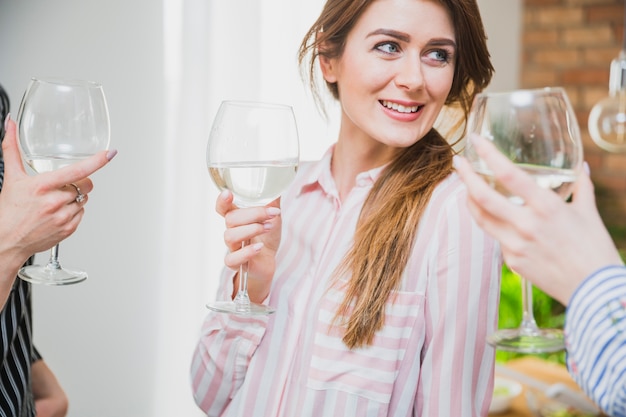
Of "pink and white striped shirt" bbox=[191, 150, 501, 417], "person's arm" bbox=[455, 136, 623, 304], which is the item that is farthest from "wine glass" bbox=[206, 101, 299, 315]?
"person's arm" bbox=[455, 136, 623, 304]

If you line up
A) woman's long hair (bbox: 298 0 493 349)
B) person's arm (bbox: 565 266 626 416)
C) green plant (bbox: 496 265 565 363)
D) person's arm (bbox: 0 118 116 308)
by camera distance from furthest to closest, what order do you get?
green plant (bbox: 496 265 565 363), woman's long hair (bbox: 298 0 493 349), person's arm (bbox: 0 118 116 308), person's arm (bbox: 565 266 626 416)

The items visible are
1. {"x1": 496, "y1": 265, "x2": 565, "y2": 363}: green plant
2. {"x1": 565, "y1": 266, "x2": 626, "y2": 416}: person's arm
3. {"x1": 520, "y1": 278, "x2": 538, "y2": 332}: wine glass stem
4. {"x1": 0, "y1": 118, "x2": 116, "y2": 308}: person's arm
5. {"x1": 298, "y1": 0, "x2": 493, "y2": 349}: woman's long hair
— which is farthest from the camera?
{"x1": 496, "y1": 265, "x2": 565, "y2": 363}: green plant

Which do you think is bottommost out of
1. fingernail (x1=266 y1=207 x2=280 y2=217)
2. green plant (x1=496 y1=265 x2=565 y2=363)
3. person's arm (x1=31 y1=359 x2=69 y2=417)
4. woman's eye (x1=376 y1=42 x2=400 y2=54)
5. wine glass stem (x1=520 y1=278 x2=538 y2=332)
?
green plant (x1=496 y1=265 x2=565 y2=363)

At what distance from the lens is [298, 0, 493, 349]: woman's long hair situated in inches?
49.6

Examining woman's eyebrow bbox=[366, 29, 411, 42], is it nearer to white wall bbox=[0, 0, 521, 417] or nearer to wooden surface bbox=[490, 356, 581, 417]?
wooden surface bbox=[490, 356, 581, 417]

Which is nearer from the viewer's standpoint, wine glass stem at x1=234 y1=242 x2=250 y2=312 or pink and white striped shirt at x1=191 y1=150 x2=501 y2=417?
wine glass stem at x1=234 y1=242 x2=250 y2=312

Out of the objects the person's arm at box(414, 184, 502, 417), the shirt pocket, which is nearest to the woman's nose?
the person's arm at box(414, 184, 502, 417)

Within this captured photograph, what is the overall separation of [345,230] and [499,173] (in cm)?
68

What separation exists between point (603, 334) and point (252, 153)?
52 centimetres

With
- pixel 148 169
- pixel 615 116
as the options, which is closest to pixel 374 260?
pixel 615 116

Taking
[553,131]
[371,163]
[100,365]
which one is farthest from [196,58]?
[553,131]

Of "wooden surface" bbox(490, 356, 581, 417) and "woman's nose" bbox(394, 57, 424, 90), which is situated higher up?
"woman's nose" bbox(394, 57, 424, 90)

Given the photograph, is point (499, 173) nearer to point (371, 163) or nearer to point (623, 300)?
point (623, 300)

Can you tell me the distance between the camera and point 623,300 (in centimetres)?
75
